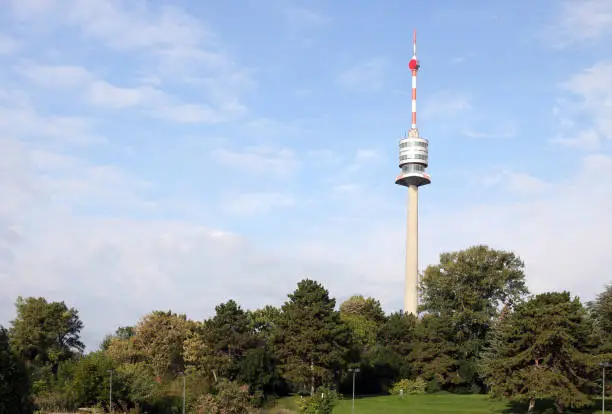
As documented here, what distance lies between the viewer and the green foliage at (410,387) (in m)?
92.4

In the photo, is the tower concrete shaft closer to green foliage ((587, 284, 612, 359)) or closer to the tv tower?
the tv tower

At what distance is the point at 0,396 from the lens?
42.0 meters

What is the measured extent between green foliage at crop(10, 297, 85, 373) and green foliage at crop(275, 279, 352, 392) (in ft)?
99.0

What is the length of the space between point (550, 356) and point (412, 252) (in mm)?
96583

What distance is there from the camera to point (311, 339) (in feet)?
276

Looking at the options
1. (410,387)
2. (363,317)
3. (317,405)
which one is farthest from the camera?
(363,317)

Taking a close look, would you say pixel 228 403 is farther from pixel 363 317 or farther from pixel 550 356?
pixel 363 317

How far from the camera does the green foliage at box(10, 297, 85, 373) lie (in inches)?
3602

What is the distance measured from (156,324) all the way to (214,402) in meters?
34.7

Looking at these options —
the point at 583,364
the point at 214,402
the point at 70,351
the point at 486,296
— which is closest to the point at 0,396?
the point at 214,402

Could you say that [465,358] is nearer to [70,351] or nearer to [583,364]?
[583,364]

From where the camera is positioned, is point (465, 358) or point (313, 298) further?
point (465, 358)

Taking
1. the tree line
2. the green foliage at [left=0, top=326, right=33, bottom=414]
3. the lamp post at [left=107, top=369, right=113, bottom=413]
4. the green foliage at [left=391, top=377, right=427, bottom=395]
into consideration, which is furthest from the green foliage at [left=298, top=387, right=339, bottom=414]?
the green foliage at [left=0, top=326, right=33, bottom=414]

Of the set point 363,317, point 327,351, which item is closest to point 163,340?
point 327,351
